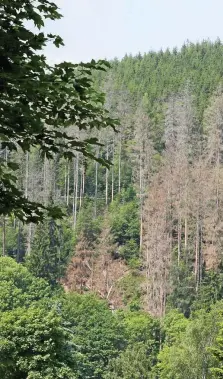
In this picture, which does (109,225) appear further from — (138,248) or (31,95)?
(31,95)

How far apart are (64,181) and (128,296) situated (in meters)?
32.0

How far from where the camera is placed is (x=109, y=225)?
84.1 metres

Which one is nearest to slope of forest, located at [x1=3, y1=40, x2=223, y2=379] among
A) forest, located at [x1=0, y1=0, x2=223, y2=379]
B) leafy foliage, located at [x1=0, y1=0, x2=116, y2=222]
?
forest, located at [x1=0, y1=0, x2=223, y2=379]

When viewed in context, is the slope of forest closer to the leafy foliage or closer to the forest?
the forest

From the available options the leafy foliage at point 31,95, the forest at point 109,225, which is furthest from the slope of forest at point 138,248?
the leafy foliage at point 31,95

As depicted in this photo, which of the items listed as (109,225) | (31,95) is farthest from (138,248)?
(31,95)

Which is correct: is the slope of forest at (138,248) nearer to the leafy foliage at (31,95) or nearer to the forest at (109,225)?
the forest at (109,225)

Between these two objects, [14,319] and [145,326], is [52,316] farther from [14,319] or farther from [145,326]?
[145,326]

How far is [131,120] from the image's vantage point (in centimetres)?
10831

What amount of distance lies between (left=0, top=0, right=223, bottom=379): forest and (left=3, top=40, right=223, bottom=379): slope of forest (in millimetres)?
164

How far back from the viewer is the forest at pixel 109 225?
704 cm

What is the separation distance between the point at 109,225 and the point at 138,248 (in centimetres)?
423

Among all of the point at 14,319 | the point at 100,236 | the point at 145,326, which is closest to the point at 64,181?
the point at 100,236

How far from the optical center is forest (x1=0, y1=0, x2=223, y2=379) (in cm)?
704
